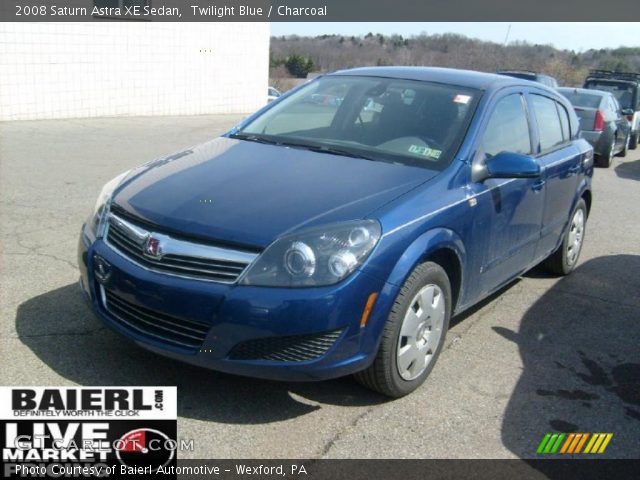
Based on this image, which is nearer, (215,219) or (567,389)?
(215,219)

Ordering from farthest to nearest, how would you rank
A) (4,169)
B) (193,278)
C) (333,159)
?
1. (4,169)
2. (333,159)
3. (193,278)

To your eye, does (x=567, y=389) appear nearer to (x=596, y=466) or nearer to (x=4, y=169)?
(x=596, y=466)

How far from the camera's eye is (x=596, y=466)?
3312mm

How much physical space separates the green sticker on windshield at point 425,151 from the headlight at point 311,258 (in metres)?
1.06

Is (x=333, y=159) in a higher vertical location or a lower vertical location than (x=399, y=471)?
higher

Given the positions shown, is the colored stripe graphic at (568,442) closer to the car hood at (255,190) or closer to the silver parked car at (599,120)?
the car hood at (255,190)

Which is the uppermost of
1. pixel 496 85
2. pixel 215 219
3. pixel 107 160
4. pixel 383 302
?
pixel 496 85

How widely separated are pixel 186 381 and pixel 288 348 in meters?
0.78

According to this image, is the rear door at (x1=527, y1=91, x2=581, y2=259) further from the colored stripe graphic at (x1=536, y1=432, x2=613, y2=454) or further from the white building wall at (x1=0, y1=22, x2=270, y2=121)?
the white building wall at (x1=0, y1=22, x2=270, y2=121)

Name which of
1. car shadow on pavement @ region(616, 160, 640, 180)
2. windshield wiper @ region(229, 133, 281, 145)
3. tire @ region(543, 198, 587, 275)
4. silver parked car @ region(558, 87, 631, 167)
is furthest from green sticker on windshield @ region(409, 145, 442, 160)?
silver parked car @ region(558, 87, 631, 167)

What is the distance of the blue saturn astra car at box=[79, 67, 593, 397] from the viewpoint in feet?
10.7

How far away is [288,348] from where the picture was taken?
328 centimetres
